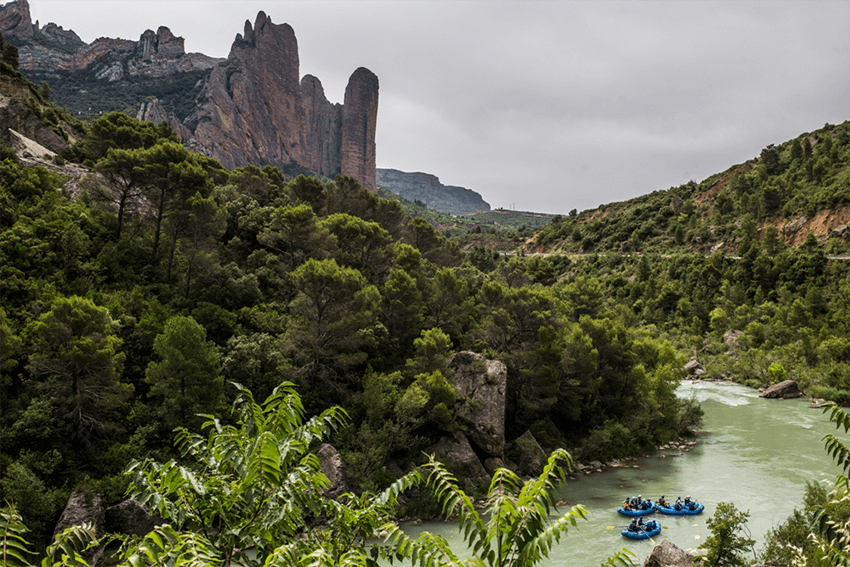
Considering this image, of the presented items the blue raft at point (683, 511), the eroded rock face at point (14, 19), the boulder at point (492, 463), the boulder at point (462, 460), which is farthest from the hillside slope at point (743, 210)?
the eroded rock face at point (14, 19)

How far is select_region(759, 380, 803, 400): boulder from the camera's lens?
1743 inches

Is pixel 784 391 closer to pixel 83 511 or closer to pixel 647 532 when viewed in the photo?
pixel 647 532

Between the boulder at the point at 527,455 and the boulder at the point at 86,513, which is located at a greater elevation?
the boulder at the point at 86,513

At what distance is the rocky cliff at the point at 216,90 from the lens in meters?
118

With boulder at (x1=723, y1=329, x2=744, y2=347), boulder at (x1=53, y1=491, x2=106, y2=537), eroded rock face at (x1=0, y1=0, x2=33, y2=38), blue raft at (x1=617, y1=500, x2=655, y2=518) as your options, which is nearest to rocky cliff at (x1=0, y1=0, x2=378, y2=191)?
eroded rock face at (x1=0, y1=0, x2=33, y2=38)

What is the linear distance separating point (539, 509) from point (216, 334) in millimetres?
27309

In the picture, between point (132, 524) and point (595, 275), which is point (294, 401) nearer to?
point (132, 524)

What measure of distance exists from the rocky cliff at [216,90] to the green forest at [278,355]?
90096mm

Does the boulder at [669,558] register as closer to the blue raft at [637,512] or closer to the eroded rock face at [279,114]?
the blue raft at [637,512]

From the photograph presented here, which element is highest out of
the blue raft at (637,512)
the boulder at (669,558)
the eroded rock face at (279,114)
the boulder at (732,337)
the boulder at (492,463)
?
the eroded rock face at (279,114)

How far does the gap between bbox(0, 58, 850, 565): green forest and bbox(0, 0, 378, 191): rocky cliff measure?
90.1 meters

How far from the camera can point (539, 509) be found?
12.8ft

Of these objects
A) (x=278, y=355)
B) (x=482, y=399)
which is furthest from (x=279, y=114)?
(x=482, y=399)

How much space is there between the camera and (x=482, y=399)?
2867 centimetres
